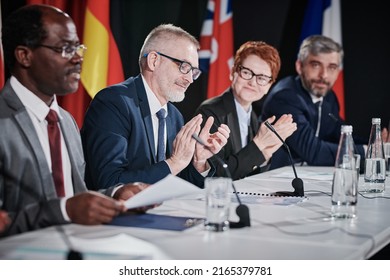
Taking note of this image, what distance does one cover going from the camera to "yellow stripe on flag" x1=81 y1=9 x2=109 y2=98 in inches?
161

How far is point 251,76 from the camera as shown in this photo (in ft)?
12.3

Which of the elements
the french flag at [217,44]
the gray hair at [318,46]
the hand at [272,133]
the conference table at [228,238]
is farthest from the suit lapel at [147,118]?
the french flag at [217,44]

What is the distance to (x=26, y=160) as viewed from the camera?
6.14 feet

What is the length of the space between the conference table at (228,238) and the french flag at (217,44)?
280 centimetres

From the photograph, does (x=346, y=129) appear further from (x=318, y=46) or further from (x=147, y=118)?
(x=318, y=46)

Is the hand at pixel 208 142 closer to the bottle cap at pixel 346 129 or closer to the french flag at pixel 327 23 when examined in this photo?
the bottle cap at pixel 346 129

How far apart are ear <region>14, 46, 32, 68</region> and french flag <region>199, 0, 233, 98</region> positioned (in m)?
3.02

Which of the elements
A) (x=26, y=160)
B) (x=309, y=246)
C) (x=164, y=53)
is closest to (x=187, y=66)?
(x=164, y=53)

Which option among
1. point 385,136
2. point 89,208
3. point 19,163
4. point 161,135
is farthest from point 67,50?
point 385,136

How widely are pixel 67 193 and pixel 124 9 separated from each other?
293cm

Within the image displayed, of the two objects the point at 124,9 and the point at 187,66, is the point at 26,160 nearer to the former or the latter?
the point at 187,66

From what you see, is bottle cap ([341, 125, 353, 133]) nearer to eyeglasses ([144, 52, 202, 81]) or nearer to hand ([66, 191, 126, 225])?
hand ([66, 191, 126, 225])

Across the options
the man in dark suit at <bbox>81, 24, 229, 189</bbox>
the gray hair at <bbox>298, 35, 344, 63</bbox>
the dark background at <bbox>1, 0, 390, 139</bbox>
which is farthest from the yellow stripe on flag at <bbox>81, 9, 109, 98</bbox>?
the gray hair at <bbox>298, 35, 344, 63</bbox>
